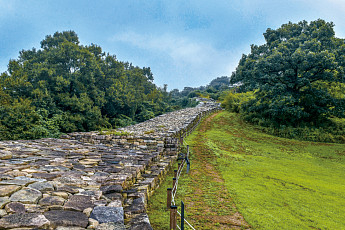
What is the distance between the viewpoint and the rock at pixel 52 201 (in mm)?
2847

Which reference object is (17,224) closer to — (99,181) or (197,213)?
(99,181)

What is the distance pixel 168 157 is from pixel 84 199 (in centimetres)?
521

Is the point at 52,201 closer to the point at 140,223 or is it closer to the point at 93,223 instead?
the point at 93,223

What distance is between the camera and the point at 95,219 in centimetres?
273

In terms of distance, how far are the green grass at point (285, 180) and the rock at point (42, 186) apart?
382 centimetres

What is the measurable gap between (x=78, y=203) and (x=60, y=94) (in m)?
16.4

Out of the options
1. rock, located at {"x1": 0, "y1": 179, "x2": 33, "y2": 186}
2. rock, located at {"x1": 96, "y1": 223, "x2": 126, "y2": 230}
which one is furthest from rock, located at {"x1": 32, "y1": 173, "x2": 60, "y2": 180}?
rock, located at {"x1": 96, "y1": 223, "x2": 126, "y2": 230}

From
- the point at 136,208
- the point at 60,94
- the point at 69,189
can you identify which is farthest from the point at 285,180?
the point at 60,94

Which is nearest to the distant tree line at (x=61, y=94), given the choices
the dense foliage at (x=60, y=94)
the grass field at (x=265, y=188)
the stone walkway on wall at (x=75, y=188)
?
the dense foliage at (x=60, y=94)

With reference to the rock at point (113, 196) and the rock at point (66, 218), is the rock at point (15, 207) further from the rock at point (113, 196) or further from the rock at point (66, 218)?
the rock at point (113, 196)

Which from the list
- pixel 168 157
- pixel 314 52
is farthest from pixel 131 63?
pixel 168 157

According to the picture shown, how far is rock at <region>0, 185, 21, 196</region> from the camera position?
2.86 m

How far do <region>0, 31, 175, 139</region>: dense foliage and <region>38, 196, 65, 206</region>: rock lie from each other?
40.0ft

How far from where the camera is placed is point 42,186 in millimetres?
3318
